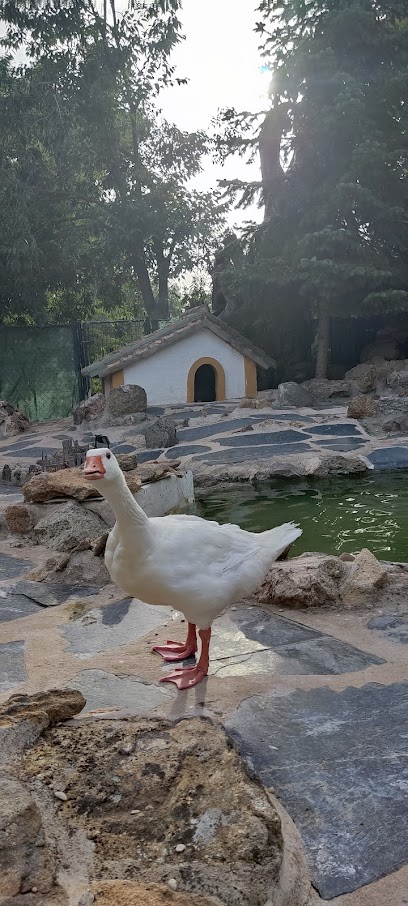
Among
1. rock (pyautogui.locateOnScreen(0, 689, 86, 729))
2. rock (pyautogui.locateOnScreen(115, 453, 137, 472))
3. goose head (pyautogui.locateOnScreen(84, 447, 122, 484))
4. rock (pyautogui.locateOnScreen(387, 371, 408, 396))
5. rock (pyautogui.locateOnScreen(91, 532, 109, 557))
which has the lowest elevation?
rock (pyautogui.locateOnScreen(91, 532, 109, 557))

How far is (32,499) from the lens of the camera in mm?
5445

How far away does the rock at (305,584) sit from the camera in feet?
11.2

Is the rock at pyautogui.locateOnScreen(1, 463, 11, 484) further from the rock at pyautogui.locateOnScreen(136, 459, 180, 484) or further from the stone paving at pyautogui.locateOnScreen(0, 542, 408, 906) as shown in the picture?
the stone paving at pyautogui.locateOnScreen(0, 542, 408, 906)

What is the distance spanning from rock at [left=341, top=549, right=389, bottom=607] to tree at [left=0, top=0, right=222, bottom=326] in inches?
645

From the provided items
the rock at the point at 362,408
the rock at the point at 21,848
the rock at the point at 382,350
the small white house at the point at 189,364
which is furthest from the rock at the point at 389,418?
the rock at the point at 21,848

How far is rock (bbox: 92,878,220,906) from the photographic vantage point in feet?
4.27

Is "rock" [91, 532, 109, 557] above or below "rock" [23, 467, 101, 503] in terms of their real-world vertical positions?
below

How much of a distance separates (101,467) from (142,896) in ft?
4.76

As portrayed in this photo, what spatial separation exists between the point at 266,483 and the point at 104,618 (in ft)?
18.4

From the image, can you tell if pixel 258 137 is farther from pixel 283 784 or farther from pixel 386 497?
pixel 283 784

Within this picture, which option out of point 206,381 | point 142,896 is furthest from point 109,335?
point 142,896

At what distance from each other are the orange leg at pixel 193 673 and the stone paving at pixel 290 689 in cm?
4

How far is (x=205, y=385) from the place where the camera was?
17.1 meters

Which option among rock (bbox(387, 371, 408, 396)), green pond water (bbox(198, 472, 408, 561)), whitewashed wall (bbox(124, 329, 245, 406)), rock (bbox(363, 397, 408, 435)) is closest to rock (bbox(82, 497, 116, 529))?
green pond water (bbox(198, 472, 408, 561))
